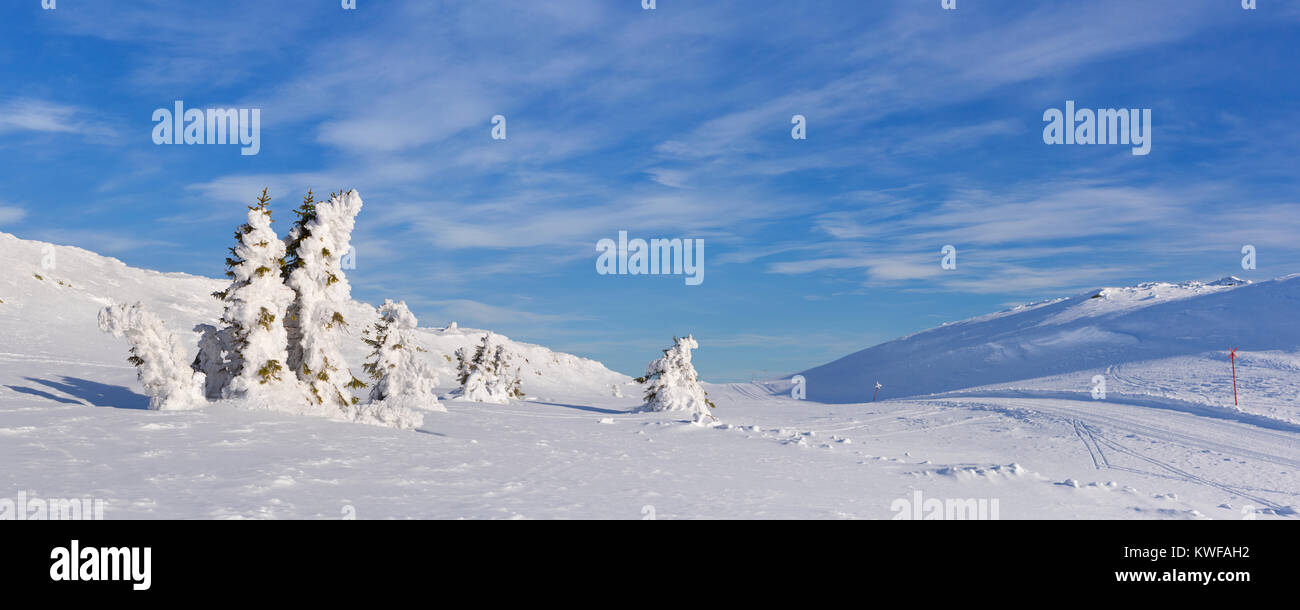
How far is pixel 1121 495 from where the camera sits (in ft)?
44.9

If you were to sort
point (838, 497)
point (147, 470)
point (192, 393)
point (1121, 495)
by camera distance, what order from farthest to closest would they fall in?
point (192, 393), point (1121, 495), point (838, 497), point (147, 470)

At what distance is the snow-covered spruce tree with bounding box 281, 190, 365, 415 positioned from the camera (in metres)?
19.8

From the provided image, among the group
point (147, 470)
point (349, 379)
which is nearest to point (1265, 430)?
point (349, 379)

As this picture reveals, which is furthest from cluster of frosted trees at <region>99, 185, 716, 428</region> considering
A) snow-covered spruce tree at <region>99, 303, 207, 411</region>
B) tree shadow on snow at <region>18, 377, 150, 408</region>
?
tree shadow on snow at <region>18, 377, 150, 408</region>

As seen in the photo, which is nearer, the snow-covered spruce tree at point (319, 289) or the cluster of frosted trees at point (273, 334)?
the cluster of frosted trees at point (273, 334)

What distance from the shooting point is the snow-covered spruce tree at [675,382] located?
34.9 metres

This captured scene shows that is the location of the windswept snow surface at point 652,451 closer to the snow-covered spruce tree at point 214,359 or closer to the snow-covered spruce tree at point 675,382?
the snow-covered spruce tree at point 214,359

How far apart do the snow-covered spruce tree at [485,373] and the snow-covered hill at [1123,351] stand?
34.4m

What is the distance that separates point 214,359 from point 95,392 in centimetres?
333

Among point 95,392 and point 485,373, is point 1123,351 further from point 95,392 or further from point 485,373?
point 95,392

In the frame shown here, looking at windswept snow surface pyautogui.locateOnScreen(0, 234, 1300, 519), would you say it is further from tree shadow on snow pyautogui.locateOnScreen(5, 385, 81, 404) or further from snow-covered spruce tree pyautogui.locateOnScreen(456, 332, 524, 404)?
snow-covered spruce tree pyautogui.locateOnScreen(456, 332, 524, 404)

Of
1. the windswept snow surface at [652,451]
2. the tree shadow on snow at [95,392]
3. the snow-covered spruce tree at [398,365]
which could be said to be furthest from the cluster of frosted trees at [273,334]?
the snow-covered spruce tree at [398,365]
